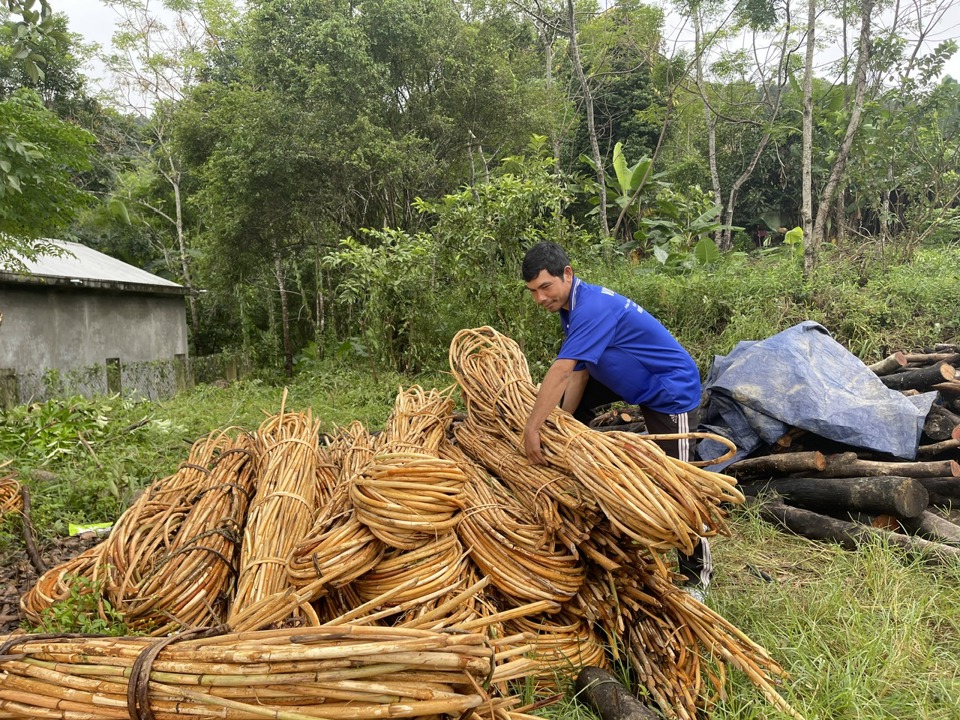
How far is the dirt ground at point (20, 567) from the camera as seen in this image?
2.99 meters

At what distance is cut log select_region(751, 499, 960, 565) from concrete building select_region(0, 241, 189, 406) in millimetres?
8588

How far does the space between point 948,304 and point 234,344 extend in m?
Answer: 17.5

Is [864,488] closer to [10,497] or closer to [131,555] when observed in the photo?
[131,555]

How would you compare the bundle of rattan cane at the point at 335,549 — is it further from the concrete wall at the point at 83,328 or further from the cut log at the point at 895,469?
the concrete wall at the point at 83,328

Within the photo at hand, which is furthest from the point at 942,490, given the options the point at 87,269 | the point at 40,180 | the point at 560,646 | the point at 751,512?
the point at 87,269

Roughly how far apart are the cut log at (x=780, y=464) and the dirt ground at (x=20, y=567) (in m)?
4.07

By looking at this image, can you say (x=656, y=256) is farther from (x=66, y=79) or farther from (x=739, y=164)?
(x=66, y=79)

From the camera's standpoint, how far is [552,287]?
334cm

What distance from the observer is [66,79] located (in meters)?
20.0

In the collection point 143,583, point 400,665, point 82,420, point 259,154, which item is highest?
point 259,154

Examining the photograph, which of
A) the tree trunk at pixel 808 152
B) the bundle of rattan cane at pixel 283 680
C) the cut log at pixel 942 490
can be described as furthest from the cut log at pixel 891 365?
the bundle of rattan cane at pixel 283 680

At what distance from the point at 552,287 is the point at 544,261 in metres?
0.13

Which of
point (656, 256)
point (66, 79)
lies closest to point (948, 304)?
point (656, 256)

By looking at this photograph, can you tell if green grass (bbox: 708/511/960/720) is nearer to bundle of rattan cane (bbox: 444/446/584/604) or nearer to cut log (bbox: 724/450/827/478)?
cut log (bbox: 724/450/827/478)
